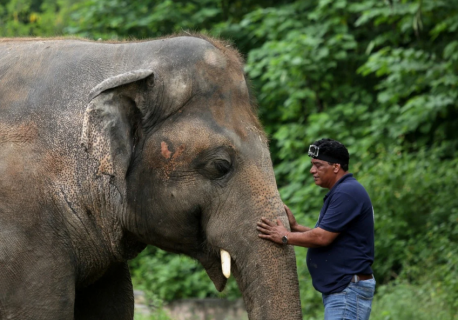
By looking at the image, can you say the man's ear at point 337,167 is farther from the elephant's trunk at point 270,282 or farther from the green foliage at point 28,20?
the green foliage at point 28,20

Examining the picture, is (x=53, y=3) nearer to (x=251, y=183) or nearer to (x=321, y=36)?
(x=321, y=36)

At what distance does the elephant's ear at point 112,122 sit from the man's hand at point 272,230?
0.73m

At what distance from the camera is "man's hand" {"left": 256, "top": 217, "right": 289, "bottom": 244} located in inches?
154

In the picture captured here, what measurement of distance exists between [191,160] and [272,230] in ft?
1.77

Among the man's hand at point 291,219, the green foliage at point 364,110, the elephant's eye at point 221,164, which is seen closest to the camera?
the elephant's eye at point 221,164

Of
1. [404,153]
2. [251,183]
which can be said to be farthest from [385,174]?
[251,183]

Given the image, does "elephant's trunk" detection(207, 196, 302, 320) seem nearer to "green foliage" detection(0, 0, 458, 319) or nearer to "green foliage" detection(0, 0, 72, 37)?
"green foliage" detection(0, 0, 458, 319)

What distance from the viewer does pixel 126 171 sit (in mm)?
4047

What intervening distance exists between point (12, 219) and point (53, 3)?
45.6 ft

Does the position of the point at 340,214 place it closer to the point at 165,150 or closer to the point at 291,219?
the point at 291,219

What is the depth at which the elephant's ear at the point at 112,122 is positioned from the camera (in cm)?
393

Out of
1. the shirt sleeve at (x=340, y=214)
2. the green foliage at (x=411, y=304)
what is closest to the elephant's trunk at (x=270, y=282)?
the shirt sleeve at (x=340, y=214)

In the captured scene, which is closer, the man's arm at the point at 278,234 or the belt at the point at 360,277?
the man's arm at the point at 278,234

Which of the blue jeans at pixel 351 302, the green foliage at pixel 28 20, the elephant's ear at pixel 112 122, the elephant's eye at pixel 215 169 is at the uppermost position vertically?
the elephant's ear at pixel 112 122
